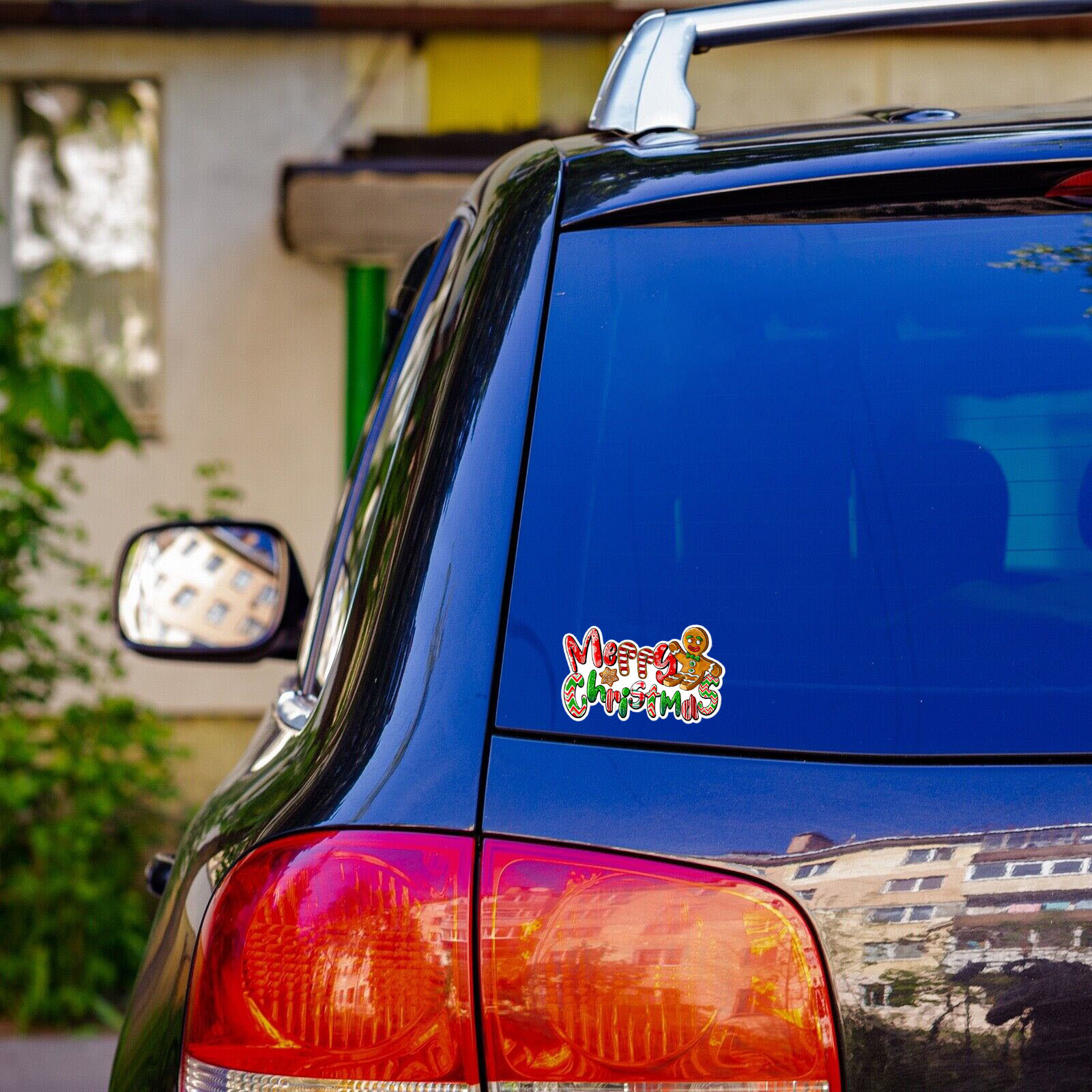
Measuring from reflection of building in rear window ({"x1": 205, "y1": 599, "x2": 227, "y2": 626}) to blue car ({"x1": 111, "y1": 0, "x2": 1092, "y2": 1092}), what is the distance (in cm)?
78

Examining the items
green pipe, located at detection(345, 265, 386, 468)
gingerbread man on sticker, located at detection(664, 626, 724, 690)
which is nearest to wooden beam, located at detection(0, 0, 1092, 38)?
green pipe, located at detection(345, 265, 386, 468)

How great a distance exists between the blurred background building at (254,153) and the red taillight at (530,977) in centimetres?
520

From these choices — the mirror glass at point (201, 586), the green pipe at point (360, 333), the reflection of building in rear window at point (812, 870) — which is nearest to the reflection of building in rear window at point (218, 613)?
the mirror glass at point (201, 586)

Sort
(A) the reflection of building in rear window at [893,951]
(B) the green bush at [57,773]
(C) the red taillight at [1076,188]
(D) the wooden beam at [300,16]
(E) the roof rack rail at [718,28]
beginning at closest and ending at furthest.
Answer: (A) the reflection of building in rear window at [893,951] < (C) the red taillight at [1076,188] < (E) the roof rack rail at [718,28] < (B) the green bush at [57,773] < (D) the wooden beam at [300,16]

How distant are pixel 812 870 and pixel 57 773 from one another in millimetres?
3583

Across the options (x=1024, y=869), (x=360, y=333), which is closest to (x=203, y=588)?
(x=1024, y=869)

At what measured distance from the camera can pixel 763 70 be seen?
639 centimetres

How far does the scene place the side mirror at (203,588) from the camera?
2.10m

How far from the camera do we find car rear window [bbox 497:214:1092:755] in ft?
3.61

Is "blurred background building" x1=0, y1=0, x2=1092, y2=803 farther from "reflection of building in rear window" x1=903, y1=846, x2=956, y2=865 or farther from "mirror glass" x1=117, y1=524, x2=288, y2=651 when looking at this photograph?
"reflection of building in rear window" x1=903, y1=846, x2=956, y2=865

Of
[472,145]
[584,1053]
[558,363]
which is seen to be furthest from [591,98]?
[584,1053]

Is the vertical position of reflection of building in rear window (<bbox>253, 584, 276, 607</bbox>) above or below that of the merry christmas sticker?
above

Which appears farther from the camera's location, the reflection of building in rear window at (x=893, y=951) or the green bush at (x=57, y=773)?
the green bush at (x=57, y=773)

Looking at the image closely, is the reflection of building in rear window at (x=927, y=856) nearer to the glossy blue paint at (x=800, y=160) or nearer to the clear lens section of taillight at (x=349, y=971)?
the clear lens section of taillight at (x=349, y=971)
